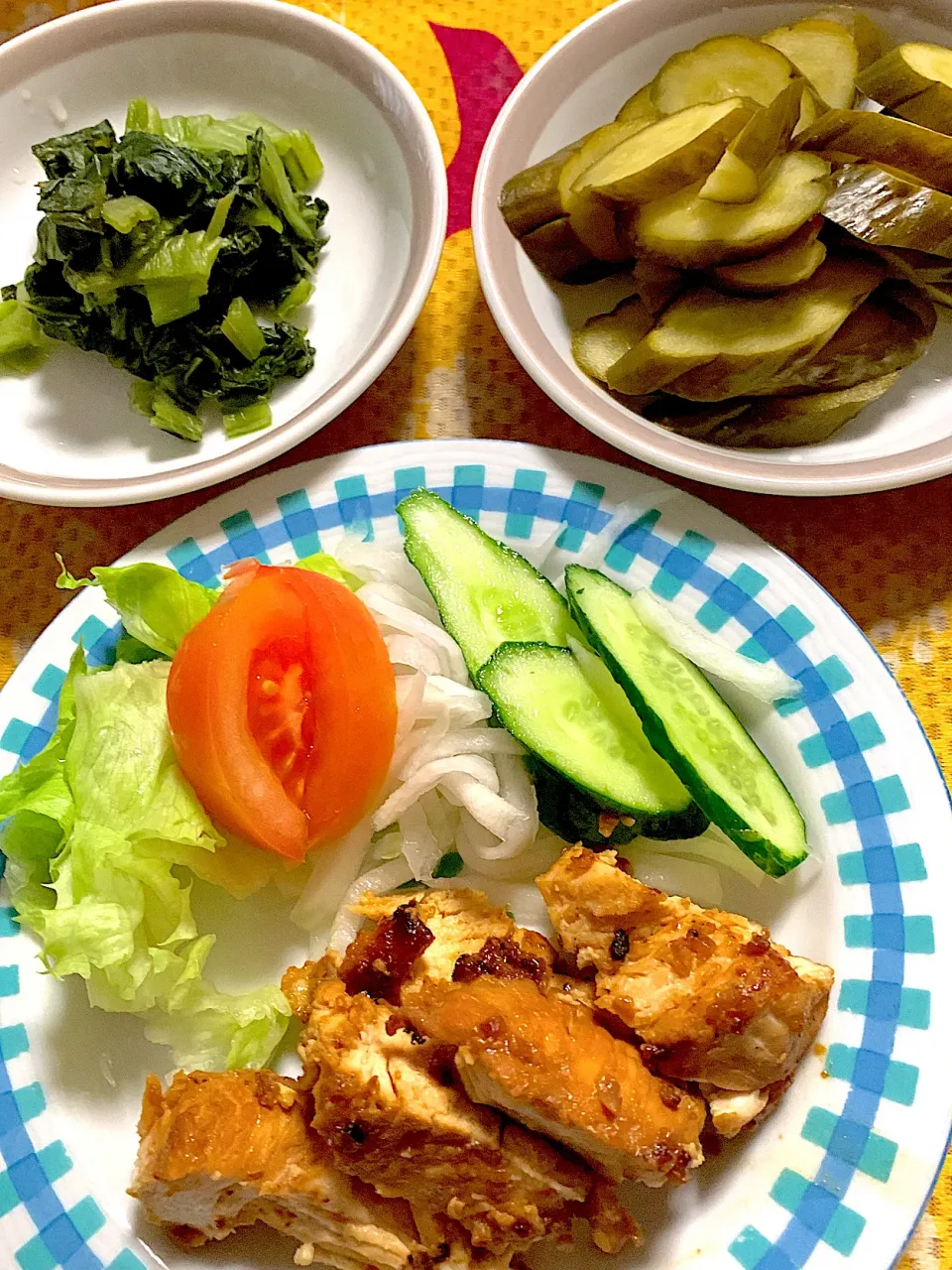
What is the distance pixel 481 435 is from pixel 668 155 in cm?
79

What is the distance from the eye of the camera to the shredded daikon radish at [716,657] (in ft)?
6.84

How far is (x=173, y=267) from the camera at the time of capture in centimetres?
247

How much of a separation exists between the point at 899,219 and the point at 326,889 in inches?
72.5

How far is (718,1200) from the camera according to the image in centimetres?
178

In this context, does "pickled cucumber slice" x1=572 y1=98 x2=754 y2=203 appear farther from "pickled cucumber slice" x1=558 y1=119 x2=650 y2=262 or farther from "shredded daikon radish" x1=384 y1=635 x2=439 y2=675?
"shredded daikon radish" x1=384 y1=635 x2=439 y2=675

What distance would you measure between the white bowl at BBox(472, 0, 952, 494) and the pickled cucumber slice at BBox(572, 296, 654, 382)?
0.13 ft

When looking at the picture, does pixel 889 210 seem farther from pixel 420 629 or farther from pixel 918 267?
pixel 420 629

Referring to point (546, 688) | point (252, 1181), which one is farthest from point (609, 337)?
point (252, 1181)

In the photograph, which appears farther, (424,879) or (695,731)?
(424,879)

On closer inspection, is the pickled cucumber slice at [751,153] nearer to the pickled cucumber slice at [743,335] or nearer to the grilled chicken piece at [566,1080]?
the pickled cucumber slice at [743,335]

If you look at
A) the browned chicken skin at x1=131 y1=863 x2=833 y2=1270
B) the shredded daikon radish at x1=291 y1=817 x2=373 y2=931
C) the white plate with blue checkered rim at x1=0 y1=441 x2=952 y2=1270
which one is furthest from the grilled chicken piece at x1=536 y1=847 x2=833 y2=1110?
the shredded daikon radish at x1=291 y1=817 x2=373 y2=931

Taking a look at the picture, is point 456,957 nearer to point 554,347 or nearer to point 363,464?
point 363,464

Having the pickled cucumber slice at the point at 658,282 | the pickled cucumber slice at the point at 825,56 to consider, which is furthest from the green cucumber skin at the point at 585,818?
the pickled cucumber slice at the point at 825,56

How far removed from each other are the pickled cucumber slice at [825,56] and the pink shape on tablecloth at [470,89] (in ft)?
2.75
